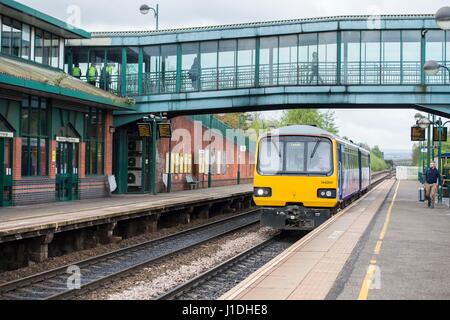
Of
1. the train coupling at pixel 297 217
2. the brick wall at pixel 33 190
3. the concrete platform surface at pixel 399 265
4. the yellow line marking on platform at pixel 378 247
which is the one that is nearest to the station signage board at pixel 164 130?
the brick wall at pixel 33 190

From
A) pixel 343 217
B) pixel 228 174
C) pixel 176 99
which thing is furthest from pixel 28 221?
pixel 228 174

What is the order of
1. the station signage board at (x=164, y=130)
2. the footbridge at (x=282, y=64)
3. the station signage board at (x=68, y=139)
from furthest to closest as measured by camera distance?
the station signage board at (x=164, y=130)
the footbridge at (x=282, y=64)
the station signage board at (x=68, y=139)

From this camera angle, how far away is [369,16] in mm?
23688

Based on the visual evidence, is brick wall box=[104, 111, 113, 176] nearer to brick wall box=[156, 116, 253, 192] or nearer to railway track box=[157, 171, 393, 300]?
brick wall box=[156, 116, 253, 192]

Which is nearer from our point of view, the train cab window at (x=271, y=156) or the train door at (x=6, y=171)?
the train cab window at (x=271, y=156)

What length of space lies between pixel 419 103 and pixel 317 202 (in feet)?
33.0

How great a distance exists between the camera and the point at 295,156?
1612 centimetres

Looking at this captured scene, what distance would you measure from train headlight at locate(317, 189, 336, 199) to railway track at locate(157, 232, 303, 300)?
1672 millimetres

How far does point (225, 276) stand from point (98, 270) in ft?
9.10

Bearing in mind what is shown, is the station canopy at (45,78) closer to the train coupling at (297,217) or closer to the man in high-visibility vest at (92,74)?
the man in high-visibility vest at (92,74)

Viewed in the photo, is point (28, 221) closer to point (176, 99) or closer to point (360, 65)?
point (176, 99)

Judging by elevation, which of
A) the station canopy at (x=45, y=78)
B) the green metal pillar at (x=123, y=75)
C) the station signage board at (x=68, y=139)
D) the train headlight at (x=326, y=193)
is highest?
the green metal pillar at (x=123, y=75)

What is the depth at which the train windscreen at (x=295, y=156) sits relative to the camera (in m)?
16.0

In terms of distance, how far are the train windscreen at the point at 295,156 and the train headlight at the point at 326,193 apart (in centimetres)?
51
